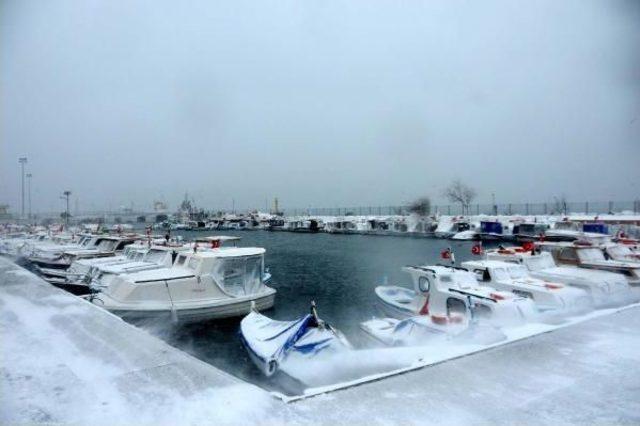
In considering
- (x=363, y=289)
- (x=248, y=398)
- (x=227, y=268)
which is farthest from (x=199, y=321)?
(x=248, y=398)

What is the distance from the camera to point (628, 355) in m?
6.11

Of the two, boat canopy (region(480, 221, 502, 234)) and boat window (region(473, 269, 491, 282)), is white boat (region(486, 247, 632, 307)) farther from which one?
boat canopy (region(480, 221, 502, 234))

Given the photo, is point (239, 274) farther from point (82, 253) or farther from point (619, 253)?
point (619, 253)

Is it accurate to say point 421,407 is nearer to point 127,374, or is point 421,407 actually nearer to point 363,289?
point 127,374

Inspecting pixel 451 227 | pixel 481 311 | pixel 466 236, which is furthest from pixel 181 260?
pixel 451 227

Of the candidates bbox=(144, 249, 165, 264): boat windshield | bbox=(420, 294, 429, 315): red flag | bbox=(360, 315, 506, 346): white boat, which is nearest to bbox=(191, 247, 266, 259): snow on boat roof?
bbox=(144, 249, 165, 264): boat windshield

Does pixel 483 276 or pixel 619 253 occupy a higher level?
pixel 619 253

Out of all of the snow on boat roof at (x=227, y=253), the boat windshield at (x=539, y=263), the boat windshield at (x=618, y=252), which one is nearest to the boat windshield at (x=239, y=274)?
the snow on boat roof at (x=227, y=253)

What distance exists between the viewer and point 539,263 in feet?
59.9

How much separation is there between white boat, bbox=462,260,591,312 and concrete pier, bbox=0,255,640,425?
23.3 ft

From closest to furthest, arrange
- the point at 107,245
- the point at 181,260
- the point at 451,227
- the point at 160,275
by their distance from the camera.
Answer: the point at 160,275 < the point at 181,260 < the point at 107,245 < the point at 451,227

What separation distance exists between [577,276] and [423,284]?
289 inches

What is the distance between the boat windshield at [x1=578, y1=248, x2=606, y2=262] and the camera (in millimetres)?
18386

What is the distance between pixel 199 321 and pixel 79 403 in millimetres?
12108
